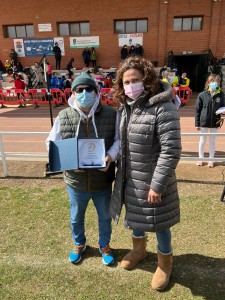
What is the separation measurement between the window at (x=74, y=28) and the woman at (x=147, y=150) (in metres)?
19.8

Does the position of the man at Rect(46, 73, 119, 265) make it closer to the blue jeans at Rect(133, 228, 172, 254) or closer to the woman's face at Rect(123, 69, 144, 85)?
the woman's face at Rect(123, 69, 144, 85)

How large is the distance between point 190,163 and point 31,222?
3516mm

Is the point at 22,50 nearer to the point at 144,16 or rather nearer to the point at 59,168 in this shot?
the point at 144,16

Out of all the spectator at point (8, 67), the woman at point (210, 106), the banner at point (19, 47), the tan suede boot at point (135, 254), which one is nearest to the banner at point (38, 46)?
the banner at point (19, 47)

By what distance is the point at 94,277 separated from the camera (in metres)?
2.91

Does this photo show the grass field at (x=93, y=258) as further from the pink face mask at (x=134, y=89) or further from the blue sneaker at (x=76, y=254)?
the pink face mask at (x=134, y=89)

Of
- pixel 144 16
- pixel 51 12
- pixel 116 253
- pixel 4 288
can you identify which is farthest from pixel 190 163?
pixel 51 12

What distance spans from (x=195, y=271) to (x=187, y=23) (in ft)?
64.3

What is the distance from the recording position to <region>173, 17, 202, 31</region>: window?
62.2 ft

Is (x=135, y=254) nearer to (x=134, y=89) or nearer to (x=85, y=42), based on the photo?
(x=134, y=89)

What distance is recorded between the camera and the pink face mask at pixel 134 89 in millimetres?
2322

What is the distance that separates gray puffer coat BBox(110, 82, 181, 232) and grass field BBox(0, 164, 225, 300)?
75cm

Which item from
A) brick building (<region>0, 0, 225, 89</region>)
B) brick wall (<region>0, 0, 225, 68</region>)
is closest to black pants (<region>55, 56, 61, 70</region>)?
brick building (<region>0, 0, 225, 89</region>)

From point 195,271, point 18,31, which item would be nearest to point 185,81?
point 195,271
